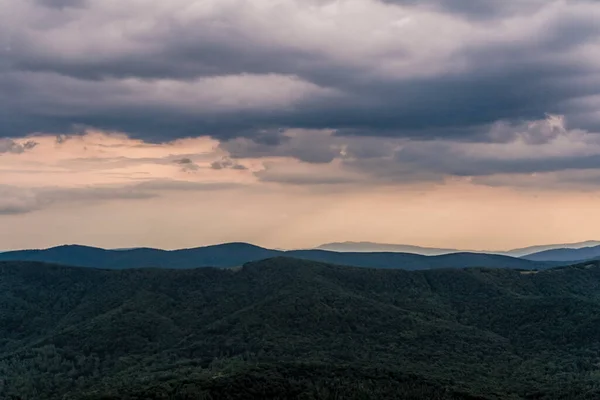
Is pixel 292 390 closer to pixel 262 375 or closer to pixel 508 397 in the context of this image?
pixel 262 375

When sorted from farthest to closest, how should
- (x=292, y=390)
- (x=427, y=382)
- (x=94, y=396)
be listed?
(x=427, y=382), (x=292, y=390), (x=94, y=396)

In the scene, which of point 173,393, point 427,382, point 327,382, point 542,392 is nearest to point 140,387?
point 173,393

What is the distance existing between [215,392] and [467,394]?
62674mm

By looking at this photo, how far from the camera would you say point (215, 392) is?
158500 mm

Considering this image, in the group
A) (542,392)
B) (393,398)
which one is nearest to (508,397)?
(542,392)

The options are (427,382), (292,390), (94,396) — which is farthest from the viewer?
(427,382)

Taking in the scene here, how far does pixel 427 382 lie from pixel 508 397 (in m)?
22.1

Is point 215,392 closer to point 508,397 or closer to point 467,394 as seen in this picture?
point 467,394

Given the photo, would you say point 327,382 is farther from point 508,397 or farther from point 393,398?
point 508,397

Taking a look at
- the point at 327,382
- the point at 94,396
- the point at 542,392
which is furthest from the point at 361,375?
the point at 94,396

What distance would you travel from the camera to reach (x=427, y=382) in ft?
575

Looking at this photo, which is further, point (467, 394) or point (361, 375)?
point (361, 375)

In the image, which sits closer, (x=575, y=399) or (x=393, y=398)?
(x=393, y=398)

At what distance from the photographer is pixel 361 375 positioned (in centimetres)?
18000
